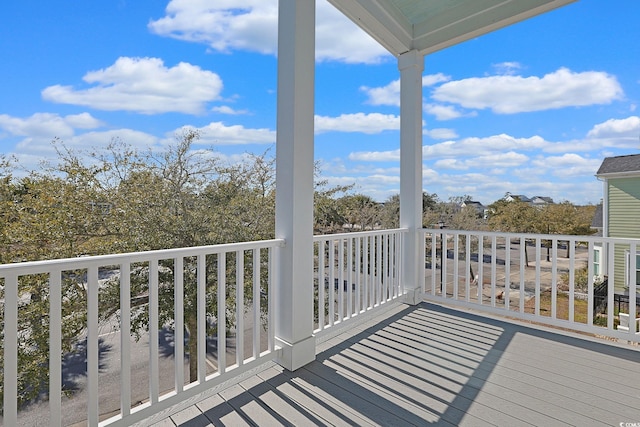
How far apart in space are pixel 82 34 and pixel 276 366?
4424 mm

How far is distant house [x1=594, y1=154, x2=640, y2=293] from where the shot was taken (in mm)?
2723

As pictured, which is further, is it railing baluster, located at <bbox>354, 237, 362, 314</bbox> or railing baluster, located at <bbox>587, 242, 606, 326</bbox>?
railing baluster, located at <bbox>354, 237, 362, 314</bbox>

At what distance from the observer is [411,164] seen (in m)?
3.61

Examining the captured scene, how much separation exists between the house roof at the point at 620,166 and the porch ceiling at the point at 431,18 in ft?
6.53

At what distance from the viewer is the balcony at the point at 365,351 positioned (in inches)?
60.7

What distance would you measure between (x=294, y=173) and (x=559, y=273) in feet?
9.98

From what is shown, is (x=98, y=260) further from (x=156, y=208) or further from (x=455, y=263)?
(x=455, y=263)

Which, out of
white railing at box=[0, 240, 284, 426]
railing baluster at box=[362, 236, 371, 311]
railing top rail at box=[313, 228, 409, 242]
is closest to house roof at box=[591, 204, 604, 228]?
railing top rail at box=[313, 228, 409, 242]

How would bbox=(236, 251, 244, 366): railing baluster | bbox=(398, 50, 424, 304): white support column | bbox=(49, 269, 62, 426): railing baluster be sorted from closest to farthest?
bbox=(49, 269, 62, 426): railing baluster < bbox=(236, 251, 244, 366): railing baluster < bbox=(398, 50, 424, 304): white support column

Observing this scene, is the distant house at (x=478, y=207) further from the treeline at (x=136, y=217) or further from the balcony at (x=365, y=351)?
the balcony at (x=365, y=351)

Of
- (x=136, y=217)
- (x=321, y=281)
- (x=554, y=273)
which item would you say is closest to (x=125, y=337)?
(x=321, y=281)

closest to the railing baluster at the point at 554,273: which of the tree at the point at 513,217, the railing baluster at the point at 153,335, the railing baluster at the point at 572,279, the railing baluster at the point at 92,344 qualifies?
the railing baluster at the point at 572,279

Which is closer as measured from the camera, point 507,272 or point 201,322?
point 201,322

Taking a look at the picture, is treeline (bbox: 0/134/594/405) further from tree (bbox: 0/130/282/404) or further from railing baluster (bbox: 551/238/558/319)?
railing baluster (bbox: 551/238/558/319)
